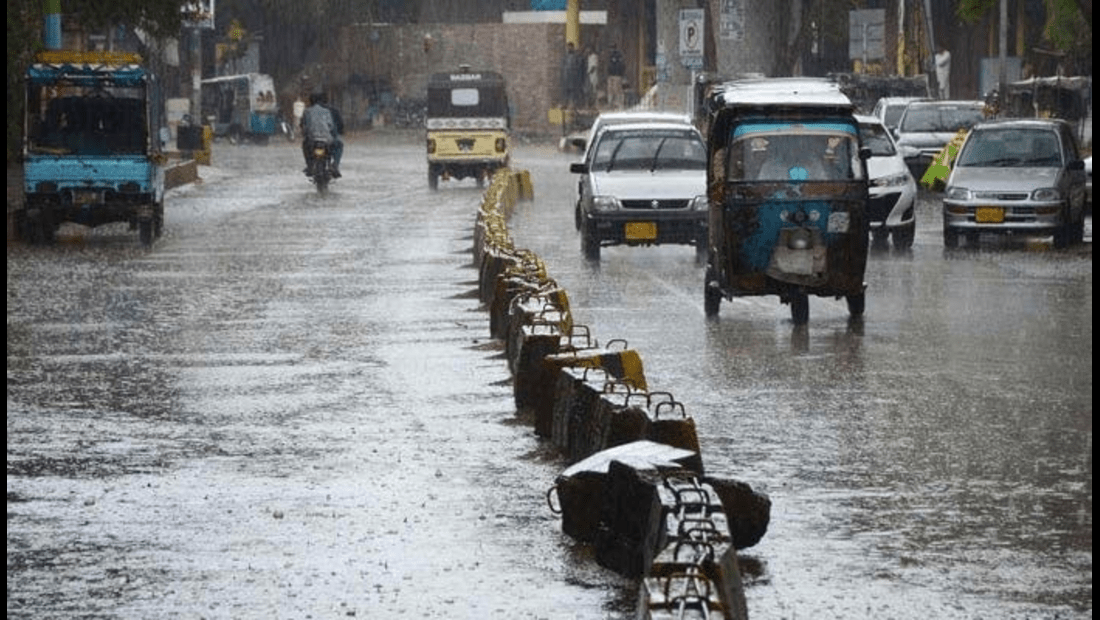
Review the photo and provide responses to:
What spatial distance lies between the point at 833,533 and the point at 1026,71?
2285 inches

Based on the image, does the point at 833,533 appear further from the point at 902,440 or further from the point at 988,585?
the point at 902,440

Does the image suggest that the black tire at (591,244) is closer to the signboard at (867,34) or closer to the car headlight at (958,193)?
the car headlight at (958,193)

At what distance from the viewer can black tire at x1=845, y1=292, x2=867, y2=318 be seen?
20781mm

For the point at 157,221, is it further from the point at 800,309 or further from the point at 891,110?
the point at 891,110

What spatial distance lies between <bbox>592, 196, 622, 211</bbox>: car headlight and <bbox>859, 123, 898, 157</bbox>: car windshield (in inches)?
189

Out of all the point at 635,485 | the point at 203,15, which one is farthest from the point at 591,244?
the point at 203,15

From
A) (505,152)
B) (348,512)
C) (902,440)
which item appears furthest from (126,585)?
(505,152)

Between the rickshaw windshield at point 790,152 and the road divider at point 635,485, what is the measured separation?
5338 mm

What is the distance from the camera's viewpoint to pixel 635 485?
9.62 meters

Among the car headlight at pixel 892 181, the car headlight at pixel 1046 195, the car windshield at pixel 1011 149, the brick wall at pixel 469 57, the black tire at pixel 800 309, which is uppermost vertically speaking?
the brick wall at pixel 469 57

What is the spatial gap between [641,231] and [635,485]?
19369mm

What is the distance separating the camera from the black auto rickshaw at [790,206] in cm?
2041

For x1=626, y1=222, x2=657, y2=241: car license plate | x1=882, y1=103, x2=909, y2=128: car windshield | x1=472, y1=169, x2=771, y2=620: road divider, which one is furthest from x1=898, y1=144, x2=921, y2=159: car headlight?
x1=472, y1=169, x2=771, y2=620: road divider

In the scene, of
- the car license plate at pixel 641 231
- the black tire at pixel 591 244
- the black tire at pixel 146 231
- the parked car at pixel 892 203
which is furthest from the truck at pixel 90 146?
the parked car at pixel 892 203
